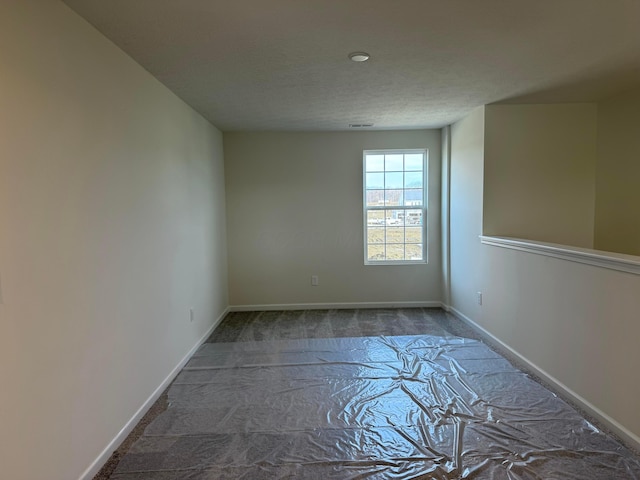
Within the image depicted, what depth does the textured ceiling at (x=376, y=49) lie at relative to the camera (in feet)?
5.79

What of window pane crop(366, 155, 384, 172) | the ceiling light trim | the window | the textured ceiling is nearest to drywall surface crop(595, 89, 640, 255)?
the textured ceiling

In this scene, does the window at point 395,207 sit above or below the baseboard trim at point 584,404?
above

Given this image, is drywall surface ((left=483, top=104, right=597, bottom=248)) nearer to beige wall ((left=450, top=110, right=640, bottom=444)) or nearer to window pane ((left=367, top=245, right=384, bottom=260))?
beige wall ((left=450, top=110, right=640, bottom=444))

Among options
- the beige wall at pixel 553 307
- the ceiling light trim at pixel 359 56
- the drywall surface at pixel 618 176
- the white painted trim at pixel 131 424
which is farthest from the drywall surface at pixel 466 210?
the white painted trim at pixel 131 424

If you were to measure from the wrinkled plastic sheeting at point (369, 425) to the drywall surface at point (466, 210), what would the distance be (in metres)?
1.06

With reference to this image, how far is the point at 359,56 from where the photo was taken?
7.48 ft

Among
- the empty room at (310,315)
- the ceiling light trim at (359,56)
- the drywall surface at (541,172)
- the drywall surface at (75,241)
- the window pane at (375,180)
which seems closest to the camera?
the drywall surface at (75,241)

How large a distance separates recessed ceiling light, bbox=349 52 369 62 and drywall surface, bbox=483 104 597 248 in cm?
186

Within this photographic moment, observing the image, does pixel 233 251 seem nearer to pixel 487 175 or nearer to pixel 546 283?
pixel 487 175

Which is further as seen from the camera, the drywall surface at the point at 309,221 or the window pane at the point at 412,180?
the window pane at the point at 412,180

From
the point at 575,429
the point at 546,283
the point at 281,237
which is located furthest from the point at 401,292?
the point at 575,429

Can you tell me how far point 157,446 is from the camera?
201cm

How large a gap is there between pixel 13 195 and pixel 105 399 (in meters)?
1.20

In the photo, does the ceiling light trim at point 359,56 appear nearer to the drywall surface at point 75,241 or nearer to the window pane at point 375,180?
the drywall surface at point 75,241
